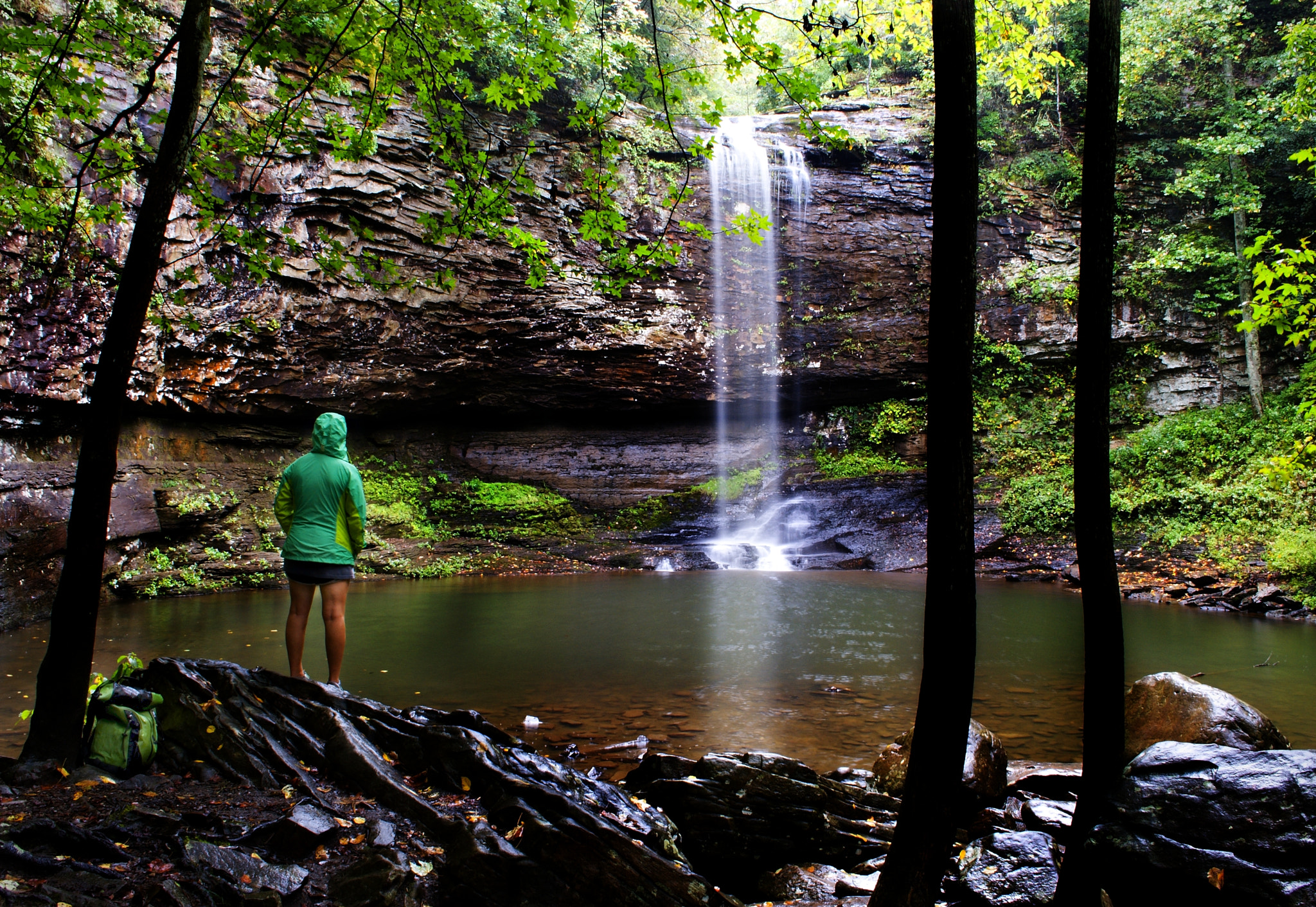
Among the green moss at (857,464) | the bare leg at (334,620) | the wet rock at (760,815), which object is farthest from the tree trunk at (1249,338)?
the bare leg at (334,620)

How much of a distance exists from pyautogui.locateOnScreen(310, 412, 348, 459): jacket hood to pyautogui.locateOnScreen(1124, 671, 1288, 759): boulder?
16.0ft

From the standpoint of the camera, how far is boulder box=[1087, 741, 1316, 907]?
6.62 feet

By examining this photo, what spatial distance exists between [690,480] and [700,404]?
2365mm

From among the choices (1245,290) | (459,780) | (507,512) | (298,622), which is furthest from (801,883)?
(1245,290)

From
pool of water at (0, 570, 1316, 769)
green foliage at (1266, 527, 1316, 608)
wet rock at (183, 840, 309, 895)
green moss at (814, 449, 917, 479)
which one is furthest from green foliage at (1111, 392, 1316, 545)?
wet rock at (183, 840, 309, 895)

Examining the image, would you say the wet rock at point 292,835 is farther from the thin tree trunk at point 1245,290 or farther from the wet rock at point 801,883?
the thin tree trunk at point 1245,290

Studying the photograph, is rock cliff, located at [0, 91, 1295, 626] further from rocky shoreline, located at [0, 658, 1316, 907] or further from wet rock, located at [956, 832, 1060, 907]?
wet rock, located at [956, 832, 1060, 907]

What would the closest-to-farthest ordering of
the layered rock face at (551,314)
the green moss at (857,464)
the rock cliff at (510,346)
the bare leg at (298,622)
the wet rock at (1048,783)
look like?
the wet rock at (1048,783) < the bare leg at (298,622) < the rock cliff at (510,346) < the layered rock face at (551,314) < the green moss at (857,464)

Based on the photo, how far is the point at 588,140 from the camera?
16.9 m

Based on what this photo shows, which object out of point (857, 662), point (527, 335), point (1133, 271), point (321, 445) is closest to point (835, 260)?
point (1133, 271)

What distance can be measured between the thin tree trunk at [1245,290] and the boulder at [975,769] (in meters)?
16.8

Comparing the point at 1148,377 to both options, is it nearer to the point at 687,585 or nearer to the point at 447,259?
the point at 687,585

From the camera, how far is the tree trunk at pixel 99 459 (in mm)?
2762

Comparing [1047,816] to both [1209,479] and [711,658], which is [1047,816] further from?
[1209,479]
